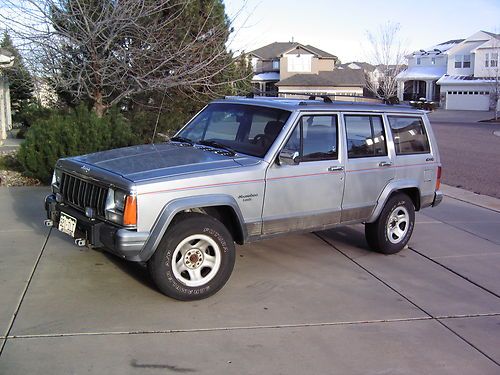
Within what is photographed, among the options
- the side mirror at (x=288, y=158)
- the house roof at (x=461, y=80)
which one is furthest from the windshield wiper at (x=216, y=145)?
the house roof at (x=461, y=80)

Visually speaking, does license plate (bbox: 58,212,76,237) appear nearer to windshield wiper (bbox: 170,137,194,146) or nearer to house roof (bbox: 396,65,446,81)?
windshield wiper (bbox: 170,137,194,146)

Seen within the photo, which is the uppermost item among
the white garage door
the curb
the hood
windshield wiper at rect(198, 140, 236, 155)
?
the white garage door

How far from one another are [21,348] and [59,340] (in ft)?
0.88

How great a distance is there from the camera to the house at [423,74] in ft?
220

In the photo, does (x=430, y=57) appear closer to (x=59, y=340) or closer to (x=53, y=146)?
(x=53, y=146)

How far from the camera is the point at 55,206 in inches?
218

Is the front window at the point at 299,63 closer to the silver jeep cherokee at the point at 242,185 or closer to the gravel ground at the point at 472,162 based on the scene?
the gravel ground at the point at 472,162

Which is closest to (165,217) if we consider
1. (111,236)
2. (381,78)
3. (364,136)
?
(111,236)

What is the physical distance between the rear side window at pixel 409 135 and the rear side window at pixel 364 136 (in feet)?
0.77

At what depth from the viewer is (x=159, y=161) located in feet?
17.1

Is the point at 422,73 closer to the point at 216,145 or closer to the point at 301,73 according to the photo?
the point at 301,73

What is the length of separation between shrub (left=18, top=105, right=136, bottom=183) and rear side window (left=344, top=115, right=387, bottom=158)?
5447 millimetres

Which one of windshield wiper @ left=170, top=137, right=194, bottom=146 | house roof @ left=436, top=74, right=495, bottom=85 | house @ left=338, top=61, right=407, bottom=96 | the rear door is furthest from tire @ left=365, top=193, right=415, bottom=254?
house roof @ left=436, top=74, right=495, bottom=85

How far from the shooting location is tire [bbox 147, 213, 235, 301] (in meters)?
4.84
